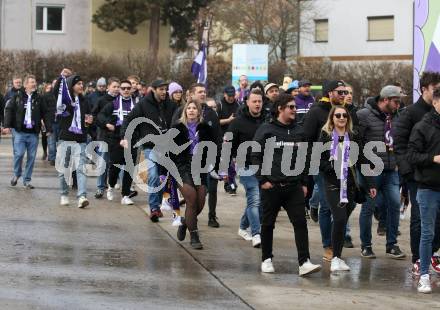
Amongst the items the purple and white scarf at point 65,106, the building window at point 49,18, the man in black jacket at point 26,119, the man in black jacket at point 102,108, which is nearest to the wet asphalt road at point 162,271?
the purple and white scarf at point 65,106

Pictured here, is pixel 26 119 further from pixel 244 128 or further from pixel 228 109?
pixel 244 128

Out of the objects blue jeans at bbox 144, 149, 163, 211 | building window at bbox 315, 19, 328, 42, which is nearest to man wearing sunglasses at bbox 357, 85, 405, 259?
blue jeans at bbox 144, 149, 163, 211

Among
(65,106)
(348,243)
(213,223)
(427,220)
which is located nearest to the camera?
(427,220)

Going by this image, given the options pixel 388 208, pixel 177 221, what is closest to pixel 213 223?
pixel 177 221

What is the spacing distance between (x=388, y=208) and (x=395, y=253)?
1.66 ft

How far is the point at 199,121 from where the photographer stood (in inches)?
435

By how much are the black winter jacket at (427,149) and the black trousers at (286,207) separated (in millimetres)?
1265

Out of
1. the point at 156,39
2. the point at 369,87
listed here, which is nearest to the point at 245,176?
the point at 369,87

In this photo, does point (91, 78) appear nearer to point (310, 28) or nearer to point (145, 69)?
point (145, 69)

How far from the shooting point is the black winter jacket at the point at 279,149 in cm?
941

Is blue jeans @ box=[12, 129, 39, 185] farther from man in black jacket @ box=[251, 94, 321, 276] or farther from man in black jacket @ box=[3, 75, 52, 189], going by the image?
man in black jacket @ box=[251, 94, 321, 276]

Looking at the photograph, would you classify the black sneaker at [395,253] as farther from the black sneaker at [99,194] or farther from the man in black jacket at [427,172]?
the black sneaker at [99,194]

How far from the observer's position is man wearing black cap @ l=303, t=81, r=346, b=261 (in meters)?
10.3

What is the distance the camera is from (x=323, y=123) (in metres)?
10.3
